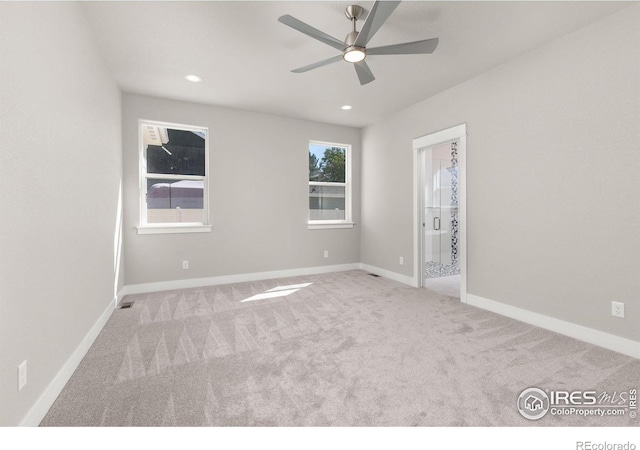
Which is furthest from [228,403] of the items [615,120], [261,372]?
[615,120]

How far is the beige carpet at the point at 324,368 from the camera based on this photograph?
5.07 feet

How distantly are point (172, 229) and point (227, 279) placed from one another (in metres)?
1.10

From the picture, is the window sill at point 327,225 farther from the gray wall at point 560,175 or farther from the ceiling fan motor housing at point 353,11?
the ceiling fan motor housing at point 353,11

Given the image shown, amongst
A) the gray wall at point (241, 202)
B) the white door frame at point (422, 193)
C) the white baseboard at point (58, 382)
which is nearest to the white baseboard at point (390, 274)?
the white door frame at point (422, 193)

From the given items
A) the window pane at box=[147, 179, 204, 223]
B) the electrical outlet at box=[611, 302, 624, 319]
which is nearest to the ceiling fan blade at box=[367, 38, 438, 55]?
the electrical outlet at box=[611, 302, 624, 319]

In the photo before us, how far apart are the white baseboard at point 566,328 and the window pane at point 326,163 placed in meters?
3.13

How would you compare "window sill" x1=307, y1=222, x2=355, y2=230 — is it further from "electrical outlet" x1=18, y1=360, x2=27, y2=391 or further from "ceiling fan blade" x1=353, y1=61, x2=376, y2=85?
"electrical outlet" x1=18, y1=360, x2=27, y2=391

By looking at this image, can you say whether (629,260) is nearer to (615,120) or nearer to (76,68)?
(615,120)

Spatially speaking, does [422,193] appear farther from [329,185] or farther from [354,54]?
[354,54]

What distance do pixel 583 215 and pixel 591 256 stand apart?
1.16ft

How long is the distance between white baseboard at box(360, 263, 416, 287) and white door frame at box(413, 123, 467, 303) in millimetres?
109

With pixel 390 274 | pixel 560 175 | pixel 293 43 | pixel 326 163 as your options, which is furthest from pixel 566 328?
pixel 326 163

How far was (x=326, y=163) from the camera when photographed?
5359mm

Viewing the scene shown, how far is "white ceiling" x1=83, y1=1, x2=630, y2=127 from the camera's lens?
2.22 meters
